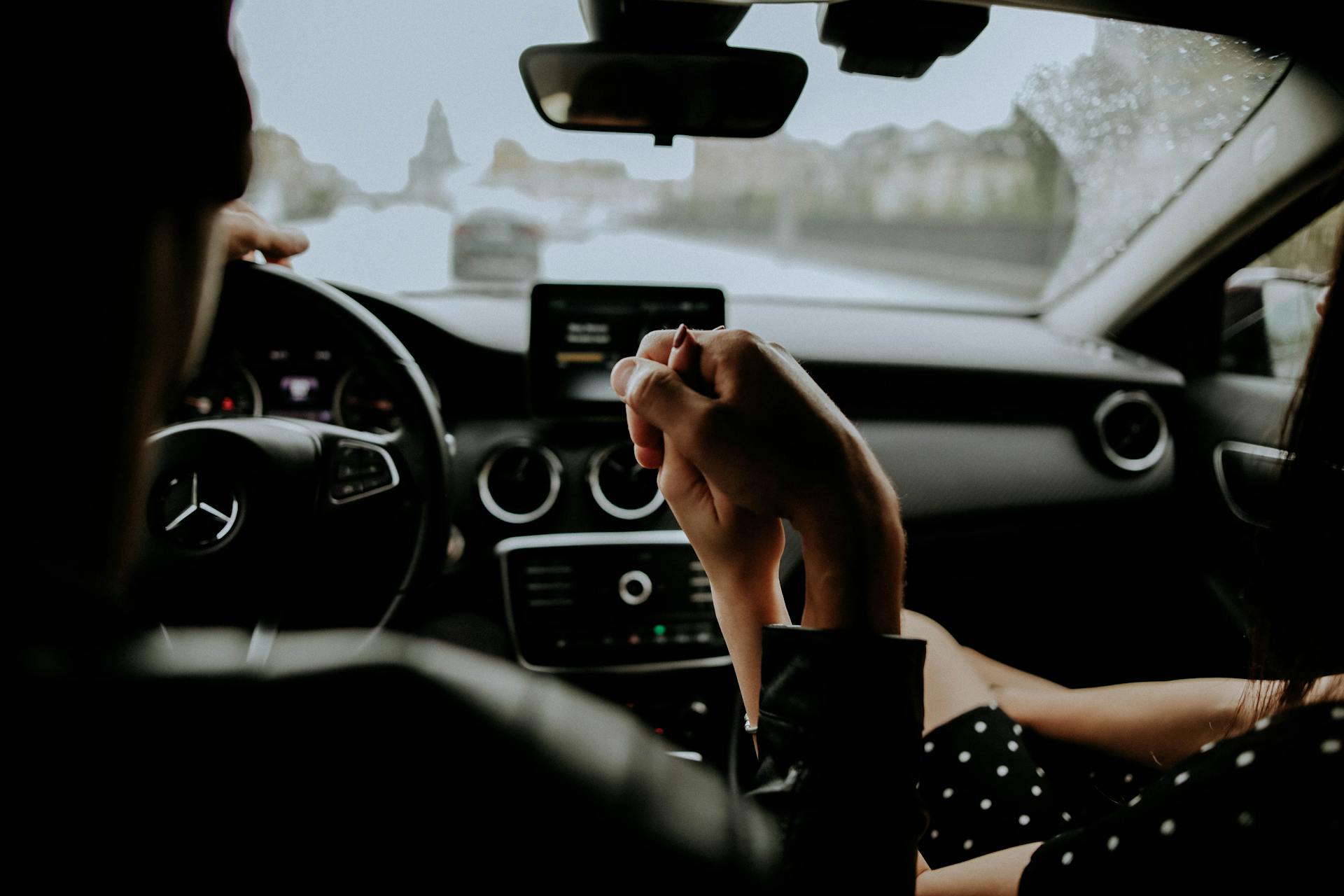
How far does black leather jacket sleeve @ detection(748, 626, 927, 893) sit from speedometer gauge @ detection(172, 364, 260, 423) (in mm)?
1595

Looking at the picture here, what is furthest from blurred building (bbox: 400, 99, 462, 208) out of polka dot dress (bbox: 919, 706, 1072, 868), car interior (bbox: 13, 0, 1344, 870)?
polka dot dress (bbox: 919, 706, 1072, 868)

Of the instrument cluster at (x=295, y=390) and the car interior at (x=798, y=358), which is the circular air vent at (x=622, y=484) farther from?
the instrument cluster at (x=295, y=390)

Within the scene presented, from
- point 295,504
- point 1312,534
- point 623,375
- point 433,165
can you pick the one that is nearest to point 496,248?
point 433,165

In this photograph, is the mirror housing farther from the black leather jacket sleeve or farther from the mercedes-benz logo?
the mercedes-benz logo

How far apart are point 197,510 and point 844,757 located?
1233 millimetres

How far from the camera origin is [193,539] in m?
1.55

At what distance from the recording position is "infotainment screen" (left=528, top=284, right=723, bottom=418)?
2.37 metres

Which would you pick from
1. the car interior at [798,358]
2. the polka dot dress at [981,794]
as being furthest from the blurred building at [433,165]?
the polka dot dress at [981,794]

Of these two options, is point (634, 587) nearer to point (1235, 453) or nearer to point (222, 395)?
point (222, 395)

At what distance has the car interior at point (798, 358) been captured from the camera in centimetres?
167

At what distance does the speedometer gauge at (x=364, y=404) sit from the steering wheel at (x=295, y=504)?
0.08 meters

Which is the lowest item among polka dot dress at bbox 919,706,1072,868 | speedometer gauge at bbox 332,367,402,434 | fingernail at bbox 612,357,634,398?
polka dot dress at bbox 919,706,1072,868

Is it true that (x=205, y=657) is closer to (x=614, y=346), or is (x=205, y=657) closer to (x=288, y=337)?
(x=288, y=337)

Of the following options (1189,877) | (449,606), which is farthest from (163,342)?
(449,606)
